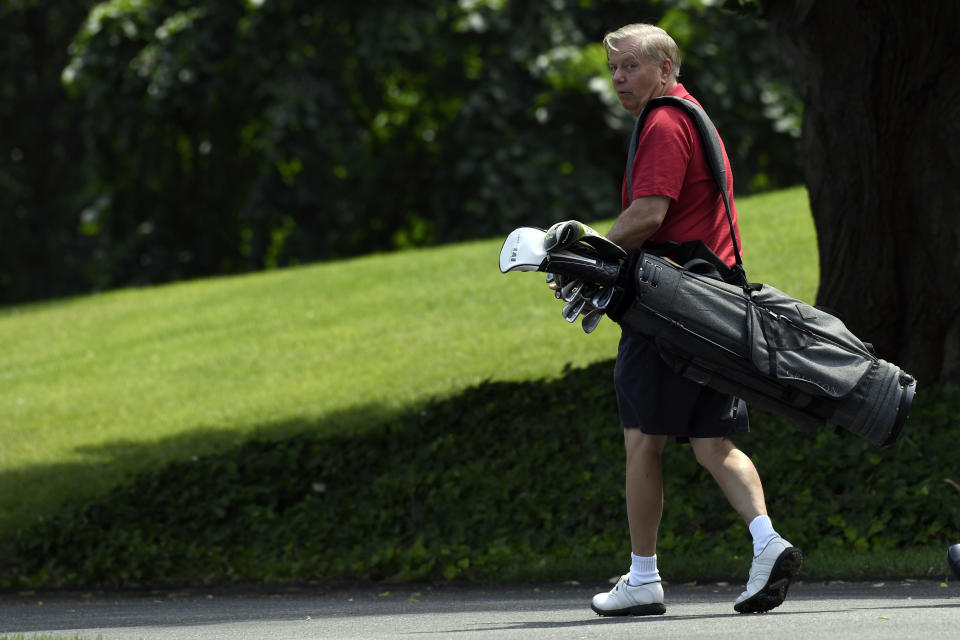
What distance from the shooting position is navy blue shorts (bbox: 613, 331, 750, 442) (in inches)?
187

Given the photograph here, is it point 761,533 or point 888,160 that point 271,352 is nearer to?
point 888,160

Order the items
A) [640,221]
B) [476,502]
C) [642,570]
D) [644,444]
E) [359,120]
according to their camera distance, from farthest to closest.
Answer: [359,120], [476,502], [642,570], [644,444], [640,221]

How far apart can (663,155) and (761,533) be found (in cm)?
125

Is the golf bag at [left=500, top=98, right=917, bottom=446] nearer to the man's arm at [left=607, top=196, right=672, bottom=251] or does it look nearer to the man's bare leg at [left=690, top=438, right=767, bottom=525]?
the man's arm at [left=607, top=196, right=672, bottom=251]

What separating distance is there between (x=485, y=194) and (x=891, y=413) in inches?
614

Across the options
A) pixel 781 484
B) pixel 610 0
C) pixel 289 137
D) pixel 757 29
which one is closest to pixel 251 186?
pixel 289 137

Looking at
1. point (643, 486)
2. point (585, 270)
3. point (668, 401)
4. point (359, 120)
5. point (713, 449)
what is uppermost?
point (359, 120)

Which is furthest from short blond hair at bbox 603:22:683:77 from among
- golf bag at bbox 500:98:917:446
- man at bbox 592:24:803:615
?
golf bag at bbox 500:98:917:446

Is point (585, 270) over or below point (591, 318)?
over

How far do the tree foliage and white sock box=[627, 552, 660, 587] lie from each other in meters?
13.8

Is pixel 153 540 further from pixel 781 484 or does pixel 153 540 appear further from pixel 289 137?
pixel 289 137

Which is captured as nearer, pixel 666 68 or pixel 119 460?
pixel 666 68

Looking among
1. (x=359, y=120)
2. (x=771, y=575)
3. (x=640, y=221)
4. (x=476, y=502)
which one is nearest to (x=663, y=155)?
(x=640, y=221)

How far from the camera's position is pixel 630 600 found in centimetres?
499
